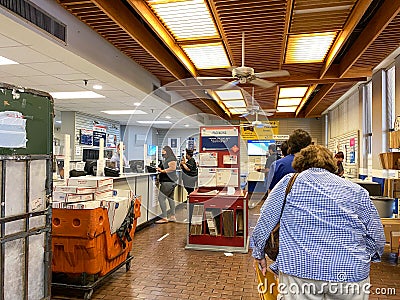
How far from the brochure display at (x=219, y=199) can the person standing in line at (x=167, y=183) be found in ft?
6.02

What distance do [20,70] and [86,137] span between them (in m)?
5.63

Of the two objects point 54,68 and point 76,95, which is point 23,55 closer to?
point 54,68

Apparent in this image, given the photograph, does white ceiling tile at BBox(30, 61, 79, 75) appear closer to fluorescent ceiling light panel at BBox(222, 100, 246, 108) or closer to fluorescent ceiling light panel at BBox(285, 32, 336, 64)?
fluorescent ceiling light panel at BBox(285, 32, 336, 64)

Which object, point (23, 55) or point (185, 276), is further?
point (23, 55)

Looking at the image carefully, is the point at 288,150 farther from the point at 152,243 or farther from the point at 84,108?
the point at 84,108

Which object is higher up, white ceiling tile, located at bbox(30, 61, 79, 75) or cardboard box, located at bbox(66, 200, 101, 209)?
white ceiling tile, located at bbox(30, 61, 79, 75)

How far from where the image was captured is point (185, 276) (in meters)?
4.40

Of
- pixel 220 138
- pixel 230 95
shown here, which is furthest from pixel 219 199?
pixel 230 95

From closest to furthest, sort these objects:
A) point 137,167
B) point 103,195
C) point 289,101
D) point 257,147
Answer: point 103,195 → point 137,167 → point 289,101 → point 257,147

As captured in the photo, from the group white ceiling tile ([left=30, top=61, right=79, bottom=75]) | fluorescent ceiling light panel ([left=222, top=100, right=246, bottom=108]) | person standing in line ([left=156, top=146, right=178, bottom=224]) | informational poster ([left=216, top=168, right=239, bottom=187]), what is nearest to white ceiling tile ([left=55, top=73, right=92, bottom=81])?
white ceiling tile ([left=30, top=61, right=79, bottom=75])

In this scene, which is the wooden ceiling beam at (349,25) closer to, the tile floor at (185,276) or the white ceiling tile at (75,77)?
the tile floor at (185,276)

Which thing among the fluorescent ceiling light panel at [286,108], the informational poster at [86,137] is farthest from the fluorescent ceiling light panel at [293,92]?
the informational poster at [86,137]

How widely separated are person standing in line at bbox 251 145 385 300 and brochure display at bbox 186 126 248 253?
3.35 m

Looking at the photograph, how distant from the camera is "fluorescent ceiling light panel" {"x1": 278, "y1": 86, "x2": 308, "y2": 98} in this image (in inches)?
377
